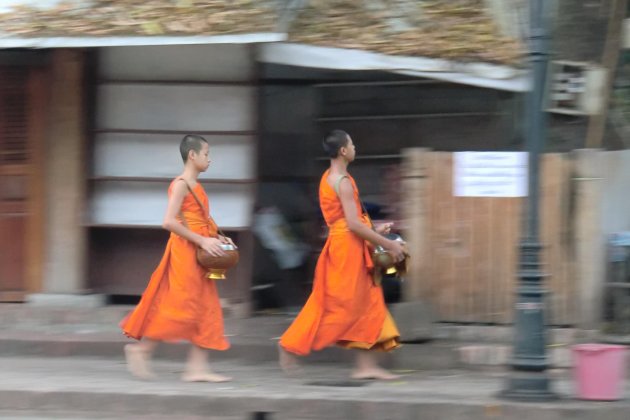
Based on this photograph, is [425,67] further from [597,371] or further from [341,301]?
[597,371]

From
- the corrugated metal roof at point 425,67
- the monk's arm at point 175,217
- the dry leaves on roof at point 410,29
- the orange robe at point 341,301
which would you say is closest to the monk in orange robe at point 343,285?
the orange robe at point 341,301

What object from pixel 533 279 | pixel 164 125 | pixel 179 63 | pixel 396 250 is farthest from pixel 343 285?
pixel 179 63

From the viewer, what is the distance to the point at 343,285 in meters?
7.46

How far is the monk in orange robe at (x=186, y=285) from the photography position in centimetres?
736

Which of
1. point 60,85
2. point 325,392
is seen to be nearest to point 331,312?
point 325,392

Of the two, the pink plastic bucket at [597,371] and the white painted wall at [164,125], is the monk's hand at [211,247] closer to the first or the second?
the white painted wall at [164,125]

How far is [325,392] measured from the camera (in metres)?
7.28

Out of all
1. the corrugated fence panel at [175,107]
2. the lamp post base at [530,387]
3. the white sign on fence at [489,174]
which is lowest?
the lamp post base at [530,387]

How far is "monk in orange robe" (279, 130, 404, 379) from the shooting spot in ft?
24.4

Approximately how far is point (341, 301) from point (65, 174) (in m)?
3.33

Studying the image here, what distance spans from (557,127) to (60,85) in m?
4.62

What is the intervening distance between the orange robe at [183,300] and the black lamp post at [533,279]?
2254mm

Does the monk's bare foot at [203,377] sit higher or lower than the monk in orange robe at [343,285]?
lower

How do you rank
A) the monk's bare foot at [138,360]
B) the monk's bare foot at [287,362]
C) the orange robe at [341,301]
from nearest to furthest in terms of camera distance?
the orange robe at [341,301]
the monk's bare foot at [138,360]
the monk's bare foot at [287,362]
